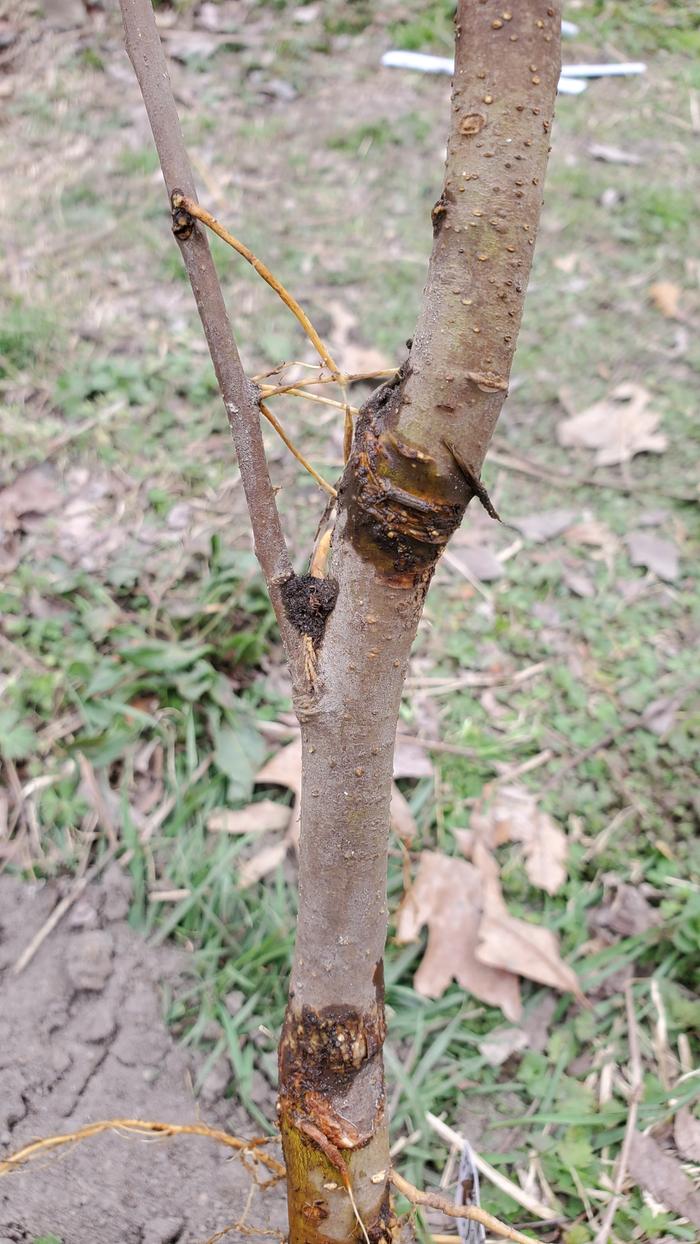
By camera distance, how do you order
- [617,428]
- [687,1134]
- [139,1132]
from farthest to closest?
[617,428] → [687,1134] → [139,1132]

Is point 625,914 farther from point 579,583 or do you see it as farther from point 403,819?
point 579,583

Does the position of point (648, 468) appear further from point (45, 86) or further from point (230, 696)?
point (45, 86)

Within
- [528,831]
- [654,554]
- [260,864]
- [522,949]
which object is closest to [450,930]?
[522,949]

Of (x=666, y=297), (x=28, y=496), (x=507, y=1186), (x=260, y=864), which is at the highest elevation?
(x=666, y=297)

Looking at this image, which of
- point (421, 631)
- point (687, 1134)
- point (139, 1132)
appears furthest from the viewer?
point (421, 631)

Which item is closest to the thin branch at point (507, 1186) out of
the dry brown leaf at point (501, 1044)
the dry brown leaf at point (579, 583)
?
the dry brown leaf at point (501, 1044)

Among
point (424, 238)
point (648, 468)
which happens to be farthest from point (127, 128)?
point (648, 468)

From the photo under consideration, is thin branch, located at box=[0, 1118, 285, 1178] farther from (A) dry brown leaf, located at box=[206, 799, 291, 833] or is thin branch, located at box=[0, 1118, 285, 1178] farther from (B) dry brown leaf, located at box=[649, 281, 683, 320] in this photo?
(B) dry brown leaf, located at box=[649, 281, 683, 320]
